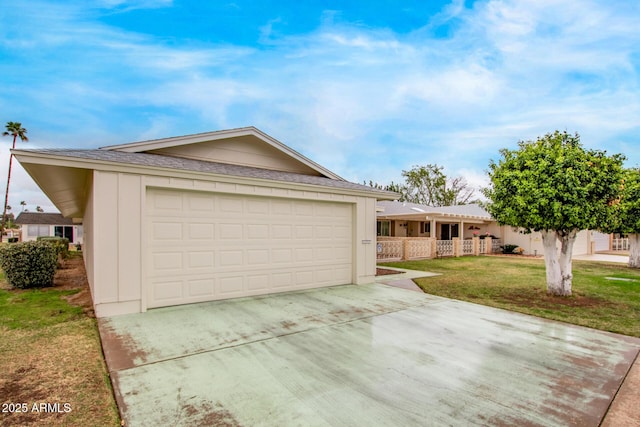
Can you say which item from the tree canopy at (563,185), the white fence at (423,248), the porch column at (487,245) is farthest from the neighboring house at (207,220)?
the porch column at (487,245)

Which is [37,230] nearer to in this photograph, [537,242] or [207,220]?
[207,220]

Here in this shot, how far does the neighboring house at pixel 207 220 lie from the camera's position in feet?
18.1

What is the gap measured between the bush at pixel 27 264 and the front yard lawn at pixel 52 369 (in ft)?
7.94

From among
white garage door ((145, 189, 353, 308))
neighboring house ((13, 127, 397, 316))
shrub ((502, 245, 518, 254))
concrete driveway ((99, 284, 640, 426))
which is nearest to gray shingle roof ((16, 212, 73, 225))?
neighboring house ((13, 127, 397, 316))

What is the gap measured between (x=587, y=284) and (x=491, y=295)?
13.9ft

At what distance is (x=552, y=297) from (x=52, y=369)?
971cm

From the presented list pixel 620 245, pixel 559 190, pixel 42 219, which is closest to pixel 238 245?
pixel 559 190

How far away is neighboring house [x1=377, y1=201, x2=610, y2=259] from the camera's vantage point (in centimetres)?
2023

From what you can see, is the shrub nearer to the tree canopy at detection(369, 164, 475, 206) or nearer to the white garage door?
the white garage door

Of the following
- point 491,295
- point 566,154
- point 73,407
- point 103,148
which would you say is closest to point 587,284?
point 491,295

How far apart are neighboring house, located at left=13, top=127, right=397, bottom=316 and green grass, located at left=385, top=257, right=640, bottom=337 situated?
2799mm

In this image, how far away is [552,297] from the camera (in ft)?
25.6

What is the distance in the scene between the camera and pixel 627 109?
13977 millimetres

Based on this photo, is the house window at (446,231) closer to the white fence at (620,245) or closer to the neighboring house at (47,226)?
the white fence at (620,245)
